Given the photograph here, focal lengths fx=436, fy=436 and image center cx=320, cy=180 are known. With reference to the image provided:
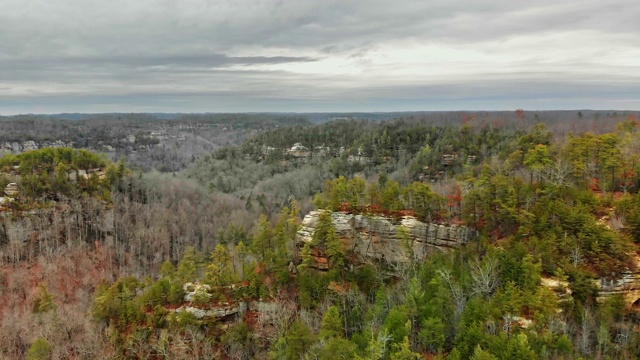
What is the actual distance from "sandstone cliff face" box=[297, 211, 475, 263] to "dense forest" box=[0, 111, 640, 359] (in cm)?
31

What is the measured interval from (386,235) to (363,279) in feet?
17.5

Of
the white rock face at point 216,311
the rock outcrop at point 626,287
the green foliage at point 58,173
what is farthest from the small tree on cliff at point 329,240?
the green foliage at point 58,173

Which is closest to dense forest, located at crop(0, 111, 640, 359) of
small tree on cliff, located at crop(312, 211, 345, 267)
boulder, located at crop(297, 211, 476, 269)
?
small tree on cliff, located at crop(312, 211, 345, 267)

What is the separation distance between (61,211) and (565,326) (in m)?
65.7

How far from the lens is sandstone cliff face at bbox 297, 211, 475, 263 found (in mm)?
40031

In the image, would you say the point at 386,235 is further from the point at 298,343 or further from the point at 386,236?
the point at 298,343

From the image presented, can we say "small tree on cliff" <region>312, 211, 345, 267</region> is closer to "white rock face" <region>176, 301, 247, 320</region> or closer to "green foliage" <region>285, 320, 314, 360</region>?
"white rock face" <region>176, 301, 247, 320</region>

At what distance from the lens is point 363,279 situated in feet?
127

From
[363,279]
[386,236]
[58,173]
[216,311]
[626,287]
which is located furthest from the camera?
[58,173]

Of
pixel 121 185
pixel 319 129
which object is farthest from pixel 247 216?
pixel 319 129

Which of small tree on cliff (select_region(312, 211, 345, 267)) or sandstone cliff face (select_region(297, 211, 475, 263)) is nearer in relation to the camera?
small tree on cliff (select_region(312, 211, 345, 267))

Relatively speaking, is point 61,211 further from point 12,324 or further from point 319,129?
point 319,129

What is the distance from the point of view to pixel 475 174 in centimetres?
7000

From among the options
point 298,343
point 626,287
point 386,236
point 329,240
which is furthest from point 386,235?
point 626,287
